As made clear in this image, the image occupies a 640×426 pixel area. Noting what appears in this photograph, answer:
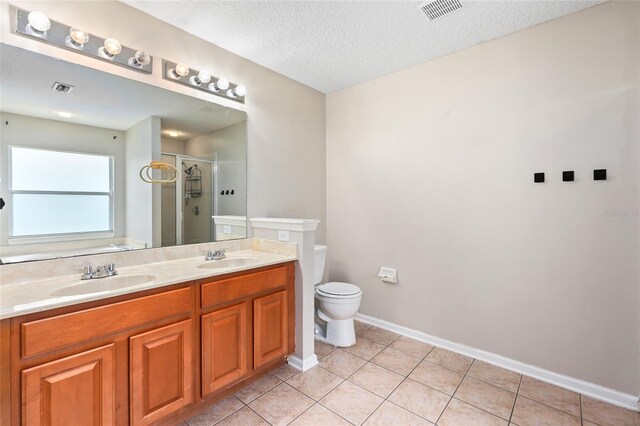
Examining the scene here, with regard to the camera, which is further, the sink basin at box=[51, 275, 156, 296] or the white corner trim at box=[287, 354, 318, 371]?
the white corner trim at box=[287, 354, 318, 371]

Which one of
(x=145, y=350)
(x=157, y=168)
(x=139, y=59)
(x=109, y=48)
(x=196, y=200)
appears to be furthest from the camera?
(x=196, y=200)

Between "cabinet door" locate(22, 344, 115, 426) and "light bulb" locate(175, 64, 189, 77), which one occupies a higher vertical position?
"light bulb" locate(175, 64, 189, 77)

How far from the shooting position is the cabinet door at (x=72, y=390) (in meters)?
1.10

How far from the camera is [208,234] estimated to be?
2227 mm

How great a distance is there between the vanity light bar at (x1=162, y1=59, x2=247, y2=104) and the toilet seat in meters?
1.75

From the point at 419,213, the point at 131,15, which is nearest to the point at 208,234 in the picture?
the point at 131,15

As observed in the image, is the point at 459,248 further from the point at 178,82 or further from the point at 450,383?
the point at 178,82

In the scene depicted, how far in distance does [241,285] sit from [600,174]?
2330 millimetres

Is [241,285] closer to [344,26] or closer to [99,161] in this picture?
[99,161]

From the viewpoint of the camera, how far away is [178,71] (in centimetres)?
195

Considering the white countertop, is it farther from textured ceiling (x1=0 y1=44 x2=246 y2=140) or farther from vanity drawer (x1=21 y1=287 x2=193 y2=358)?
textured ceiling (x1=0 y1=44 x2=246 y2=140)

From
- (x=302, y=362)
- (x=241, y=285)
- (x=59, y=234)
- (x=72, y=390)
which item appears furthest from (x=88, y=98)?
(x=302, y=362)

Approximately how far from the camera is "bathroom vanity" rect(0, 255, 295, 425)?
1.10 metres

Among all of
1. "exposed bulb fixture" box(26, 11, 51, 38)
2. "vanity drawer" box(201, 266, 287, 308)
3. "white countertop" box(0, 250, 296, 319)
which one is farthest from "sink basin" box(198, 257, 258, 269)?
"exposed bulb fixture" box(26, 11, 51, 38)
